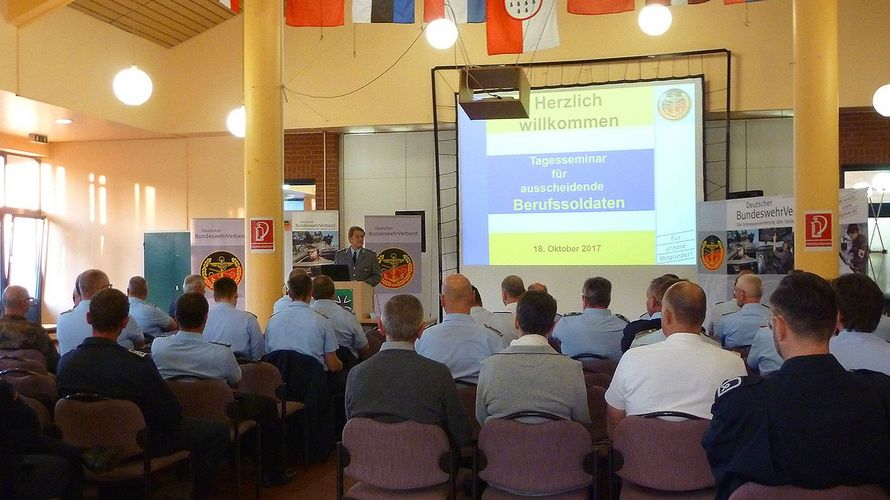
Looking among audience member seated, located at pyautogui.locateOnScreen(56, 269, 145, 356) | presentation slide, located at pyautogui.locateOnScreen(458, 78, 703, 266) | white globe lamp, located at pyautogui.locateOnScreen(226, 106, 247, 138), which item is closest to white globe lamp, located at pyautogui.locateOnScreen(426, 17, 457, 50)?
presentation slide, located at pyautogui.locateOnScreen(458, 78, 703, 266)

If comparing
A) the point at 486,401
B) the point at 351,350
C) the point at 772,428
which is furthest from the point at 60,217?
the point at 772,428

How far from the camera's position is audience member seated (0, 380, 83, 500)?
3.24 meters

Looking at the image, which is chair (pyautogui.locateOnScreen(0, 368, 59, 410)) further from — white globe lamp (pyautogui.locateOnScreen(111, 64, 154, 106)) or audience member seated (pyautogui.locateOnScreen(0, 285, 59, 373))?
white globe lamp (pyautogui.locateOnScreen(111, 64, 154, 106))

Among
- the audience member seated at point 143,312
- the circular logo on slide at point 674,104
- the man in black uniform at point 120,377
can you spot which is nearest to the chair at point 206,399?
the man in black uniform at point 120,377

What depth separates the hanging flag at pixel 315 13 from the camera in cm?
874

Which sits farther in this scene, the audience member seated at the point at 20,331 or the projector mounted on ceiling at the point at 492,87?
the projector mounted on ceiling at the point at 492,87

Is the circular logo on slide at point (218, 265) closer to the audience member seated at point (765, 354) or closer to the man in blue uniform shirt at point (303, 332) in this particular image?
the man in blue uniform shirt at point (303, 332)

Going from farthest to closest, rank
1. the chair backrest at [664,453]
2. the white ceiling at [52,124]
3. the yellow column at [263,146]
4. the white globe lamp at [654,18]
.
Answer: the white ceiling at [52,124], the white globe lamp at [654,18], the yellow column at [263,146], the chair backrest at [664,453]

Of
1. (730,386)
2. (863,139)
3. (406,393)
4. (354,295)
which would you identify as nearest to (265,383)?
(406,393)

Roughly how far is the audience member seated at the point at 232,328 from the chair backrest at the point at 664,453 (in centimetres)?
306

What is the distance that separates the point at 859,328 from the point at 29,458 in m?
3.59

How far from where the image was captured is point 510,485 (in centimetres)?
328

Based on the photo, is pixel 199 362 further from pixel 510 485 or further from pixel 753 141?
pixel 753 141


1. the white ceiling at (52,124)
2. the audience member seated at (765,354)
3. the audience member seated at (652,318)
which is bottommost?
the audience member seated at (765,354)
